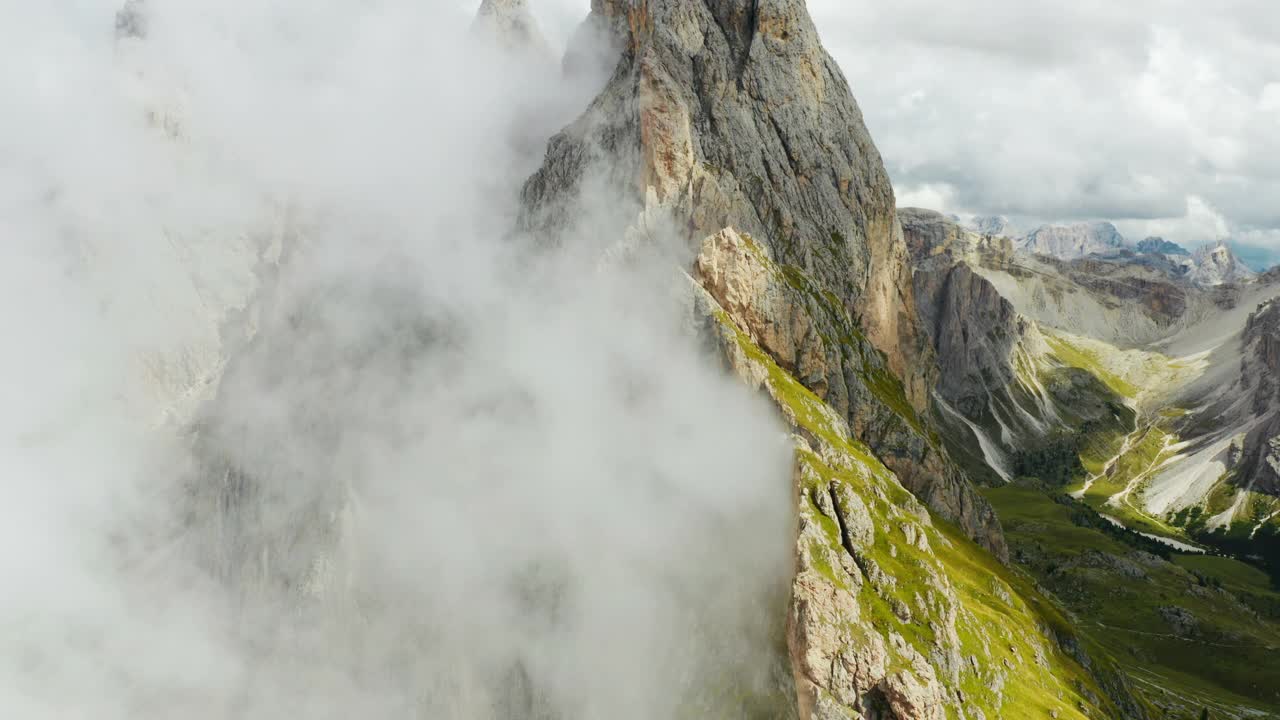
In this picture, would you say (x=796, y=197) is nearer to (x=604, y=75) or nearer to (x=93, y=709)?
(x=604, y=75)

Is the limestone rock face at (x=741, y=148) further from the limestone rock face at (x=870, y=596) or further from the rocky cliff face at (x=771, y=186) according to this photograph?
the limestone rock face at (x=870, y=596)

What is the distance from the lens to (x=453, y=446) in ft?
483

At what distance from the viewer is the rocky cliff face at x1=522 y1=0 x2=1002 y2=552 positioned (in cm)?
13275

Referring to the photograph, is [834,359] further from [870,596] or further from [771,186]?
[870,596]

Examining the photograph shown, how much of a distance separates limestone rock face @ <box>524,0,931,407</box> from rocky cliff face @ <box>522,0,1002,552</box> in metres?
0.33

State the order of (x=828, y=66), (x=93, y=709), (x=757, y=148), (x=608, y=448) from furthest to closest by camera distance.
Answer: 1. (x=93, y=709)
2. (x=828, y=66)
3. (x=757, y=148)
4. (x=608, y=448)

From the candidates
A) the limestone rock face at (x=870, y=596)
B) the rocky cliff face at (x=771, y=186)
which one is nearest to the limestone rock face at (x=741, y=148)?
the rocky cliff face at (x=771, y=186)

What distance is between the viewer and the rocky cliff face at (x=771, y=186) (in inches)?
5226

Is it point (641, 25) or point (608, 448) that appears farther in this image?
point (641, 25)

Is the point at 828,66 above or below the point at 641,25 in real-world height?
above

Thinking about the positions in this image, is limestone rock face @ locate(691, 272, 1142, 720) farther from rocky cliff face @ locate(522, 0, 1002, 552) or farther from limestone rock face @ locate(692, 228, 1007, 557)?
rocky cliff face @ locate(522, 0, 1002, 552)

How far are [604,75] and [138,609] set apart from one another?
174640 mm

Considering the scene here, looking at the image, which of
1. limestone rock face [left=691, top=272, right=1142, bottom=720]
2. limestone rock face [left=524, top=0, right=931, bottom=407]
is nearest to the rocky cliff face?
limestone rock face [left=524, top=0, right=931, bottom=407]

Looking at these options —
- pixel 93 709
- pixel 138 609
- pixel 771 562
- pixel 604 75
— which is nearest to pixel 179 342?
pixel 138 609
